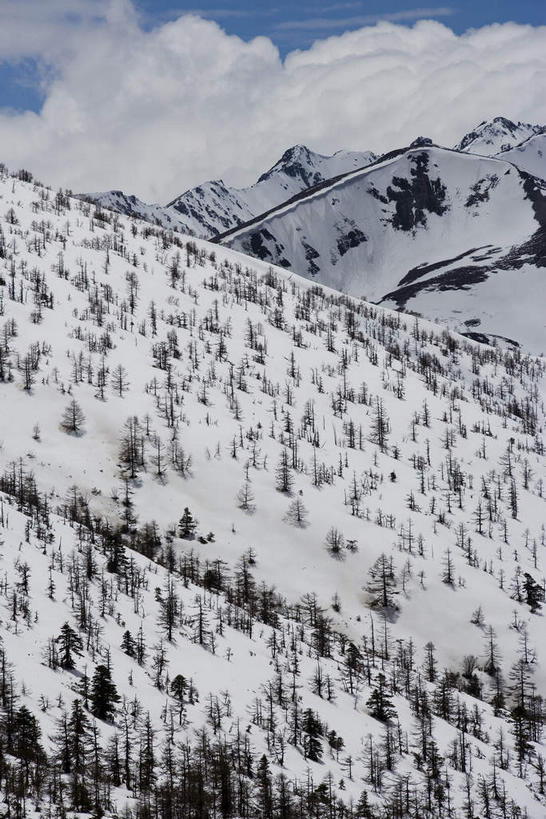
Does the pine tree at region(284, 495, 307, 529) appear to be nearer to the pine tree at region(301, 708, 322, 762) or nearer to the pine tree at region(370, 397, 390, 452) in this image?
the pine tree at region(370, 397, 390, 452)

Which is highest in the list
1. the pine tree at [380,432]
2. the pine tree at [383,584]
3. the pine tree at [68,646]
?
the pine tree at [380,432]

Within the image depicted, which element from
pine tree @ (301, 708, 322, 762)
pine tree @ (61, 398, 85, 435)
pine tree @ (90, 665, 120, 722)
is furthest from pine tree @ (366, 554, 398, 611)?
pine tree @ (90, 665, 120, 722)

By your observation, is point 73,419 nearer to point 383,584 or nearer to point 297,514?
point 297,514

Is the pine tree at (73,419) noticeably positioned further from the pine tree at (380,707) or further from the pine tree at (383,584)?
the pine tree at (380,707)

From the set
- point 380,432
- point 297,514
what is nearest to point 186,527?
point 297,514

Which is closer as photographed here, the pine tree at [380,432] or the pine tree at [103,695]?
the pine tree at [103,695]

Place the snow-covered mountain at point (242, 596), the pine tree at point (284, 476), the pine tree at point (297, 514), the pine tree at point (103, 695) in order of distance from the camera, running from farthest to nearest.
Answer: the pine tree at point (284, 476) → the pine tree at point (297, 514) → the pine tree at point (103, 695) → the snow-covered mountain at point (242, 596)

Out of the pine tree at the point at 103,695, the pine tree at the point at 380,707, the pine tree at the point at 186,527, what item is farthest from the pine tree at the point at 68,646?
the pine tree at the point at 186,527

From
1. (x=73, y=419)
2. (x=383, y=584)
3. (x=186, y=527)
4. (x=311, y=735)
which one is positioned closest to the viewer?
(x=311, y=735)
